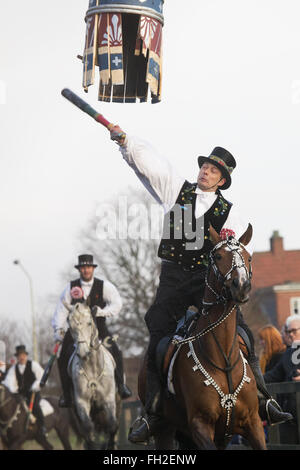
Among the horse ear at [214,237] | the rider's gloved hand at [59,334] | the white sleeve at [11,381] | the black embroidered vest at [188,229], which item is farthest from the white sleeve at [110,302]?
the horse ear at [214,237]

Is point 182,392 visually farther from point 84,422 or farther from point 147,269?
point 147,269

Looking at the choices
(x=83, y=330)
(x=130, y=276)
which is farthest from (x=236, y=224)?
(x=130, y=276)

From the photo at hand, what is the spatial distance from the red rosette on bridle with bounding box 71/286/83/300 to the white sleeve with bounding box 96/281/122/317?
1.40 ft

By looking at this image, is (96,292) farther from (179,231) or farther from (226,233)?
(226,233)

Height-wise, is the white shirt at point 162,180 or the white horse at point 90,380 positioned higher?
the white shirt at point 162,180

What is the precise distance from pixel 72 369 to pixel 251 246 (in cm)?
753

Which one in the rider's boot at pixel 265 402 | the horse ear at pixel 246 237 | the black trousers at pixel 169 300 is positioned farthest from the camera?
the black trousers at pixel 169 300

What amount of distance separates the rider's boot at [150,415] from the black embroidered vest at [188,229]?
1.13m

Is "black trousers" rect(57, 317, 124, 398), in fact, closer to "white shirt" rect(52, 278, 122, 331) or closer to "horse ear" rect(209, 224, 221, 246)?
"white shirt" rect(52, 278, 122, 331)

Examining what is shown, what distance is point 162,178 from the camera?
9219mm

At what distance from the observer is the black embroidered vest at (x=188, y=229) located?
9242 mm

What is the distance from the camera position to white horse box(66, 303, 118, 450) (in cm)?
1551

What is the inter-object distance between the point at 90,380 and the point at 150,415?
642 cm

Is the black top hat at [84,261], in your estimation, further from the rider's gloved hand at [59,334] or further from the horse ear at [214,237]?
the horse ear at [214,237]
